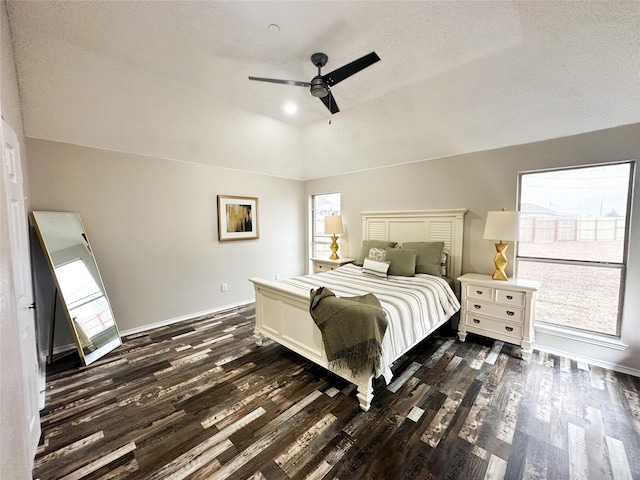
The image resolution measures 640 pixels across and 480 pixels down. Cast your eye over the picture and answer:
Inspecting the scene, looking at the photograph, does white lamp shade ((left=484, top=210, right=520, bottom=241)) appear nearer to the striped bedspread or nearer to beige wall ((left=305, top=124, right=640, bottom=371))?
beige wall ((left=305, top=124, right=640, bottom=371))

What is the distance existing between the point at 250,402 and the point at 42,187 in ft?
10.6

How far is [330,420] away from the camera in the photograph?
197cm

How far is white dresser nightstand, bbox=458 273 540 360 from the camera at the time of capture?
2811 mm

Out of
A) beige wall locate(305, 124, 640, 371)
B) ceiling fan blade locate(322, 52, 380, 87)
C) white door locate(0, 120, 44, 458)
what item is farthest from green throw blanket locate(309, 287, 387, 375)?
beige wall locate(305, 124, 640, 371)

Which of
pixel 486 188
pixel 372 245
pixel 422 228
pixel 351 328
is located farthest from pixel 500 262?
pixel 351 328

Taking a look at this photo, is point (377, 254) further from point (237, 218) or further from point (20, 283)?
point (20, 283)

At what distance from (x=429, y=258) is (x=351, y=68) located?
2.51m

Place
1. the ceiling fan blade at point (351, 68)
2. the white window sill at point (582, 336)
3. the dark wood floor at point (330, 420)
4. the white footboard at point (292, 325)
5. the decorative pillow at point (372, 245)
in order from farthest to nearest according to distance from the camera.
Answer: the decorative pillow at point (372, 245) < the white window sill at point (582, 336) < the white footboard at point (292, 325) < the ceiling fan blade at point (351, 68) < the dark wood floor at point (330, 420)

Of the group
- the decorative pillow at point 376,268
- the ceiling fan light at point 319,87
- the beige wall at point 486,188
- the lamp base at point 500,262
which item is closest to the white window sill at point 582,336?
the beige wall at point 486,188

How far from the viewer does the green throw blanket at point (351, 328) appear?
2.01m

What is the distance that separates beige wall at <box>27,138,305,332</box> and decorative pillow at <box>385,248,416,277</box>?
2521 mm

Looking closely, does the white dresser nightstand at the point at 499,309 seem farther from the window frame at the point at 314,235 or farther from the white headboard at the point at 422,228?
the window frame at the point at 314,235

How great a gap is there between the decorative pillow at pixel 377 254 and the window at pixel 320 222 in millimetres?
1669

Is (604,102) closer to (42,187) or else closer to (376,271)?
(376,271)
